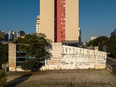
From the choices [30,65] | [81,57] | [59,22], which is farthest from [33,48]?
[59,22]

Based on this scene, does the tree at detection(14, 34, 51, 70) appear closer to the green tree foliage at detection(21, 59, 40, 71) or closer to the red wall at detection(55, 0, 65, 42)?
the green tree foliage at detection(21, 59, 40, 71)

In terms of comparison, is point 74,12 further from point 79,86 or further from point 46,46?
point 79,86

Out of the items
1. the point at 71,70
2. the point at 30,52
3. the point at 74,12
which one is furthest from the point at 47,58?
the point at 74,12

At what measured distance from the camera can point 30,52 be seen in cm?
1354

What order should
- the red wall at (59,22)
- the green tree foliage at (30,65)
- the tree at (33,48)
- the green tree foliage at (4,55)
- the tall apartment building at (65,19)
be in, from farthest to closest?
the red wall at (59,22)
the tall apartment building at (65,19)
the green tree foliage at (4,55)
the tree at (33,48)
the green tree foliage at (30,65)

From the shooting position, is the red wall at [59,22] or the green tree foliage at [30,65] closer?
the green tree foliage at [30,65]

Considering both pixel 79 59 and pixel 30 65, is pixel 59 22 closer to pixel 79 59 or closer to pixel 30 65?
pixel 79 59

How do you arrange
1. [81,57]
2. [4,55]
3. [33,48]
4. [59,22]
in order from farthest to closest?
[59,22] < [4,55] < [81,57] < [33,48]

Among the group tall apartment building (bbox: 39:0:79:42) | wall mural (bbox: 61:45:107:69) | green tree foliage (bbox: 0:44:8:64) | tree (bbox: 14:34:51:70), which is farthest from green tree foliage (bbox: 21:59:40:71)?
tall apartment building (bbox: 39:0:79:42)

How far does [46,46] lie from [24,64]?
4732 millimetres

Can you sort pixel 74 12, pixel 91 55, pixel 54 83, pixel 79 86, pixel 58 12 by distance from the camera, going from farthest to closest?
pixel 58 12 → pixel 74 12 → pixel 91 55 → pixel 54 83 → pixel 79 86

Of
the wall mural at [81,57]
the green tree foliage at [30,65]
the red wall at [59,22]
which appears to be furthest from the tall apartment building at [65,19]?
the green tree foliage at [30,65]

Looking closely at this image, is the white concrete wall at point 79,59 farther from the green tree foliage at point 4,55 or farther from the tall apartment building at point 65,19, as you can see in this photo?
the tall apartment building at point 65,19

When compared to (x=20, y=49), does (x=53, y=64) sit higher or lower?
lower
